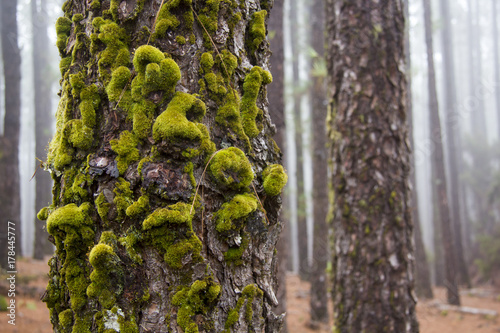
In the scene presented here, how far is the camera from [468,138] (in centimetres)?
2236

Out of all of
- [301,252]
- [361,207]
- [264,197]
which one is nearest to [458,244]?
[301,252]

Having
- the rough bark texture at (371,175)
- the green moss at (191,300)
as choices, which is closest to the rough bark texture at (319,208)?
the rough bark texture at (371,175)

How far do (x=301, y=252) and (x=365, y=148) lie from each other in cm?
920

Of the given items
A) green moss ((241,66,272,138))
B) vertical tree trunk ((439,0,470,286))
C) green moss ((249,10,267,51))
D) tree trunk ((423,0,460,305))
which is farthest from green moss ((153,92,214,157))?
vertical tree trunk ((439,0,470,286))

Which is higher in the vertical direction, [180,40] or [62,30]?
A: [62,30]

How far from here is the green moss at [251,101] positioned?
4.64 feet

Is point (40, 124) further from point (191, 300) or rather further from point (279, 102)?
point (191, 300)

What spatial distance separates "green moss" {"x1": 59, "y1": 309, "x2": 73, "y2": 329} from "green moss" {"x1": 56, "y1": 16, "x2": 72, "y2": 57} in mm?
1133

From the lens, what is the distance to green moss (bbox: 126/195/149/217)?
117 centimetres

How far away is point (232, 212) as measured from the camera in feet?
4.07

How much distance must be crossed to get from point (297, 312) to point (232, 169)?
29.3 feet

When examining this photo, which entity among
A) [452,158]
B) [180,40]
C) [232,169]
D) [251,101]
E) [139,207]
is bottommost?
[139,207]

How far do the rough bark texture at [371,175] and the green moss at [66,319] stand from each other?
2663 millimetres

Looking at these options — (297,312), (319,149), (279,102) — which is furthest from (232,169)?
(297,312)
